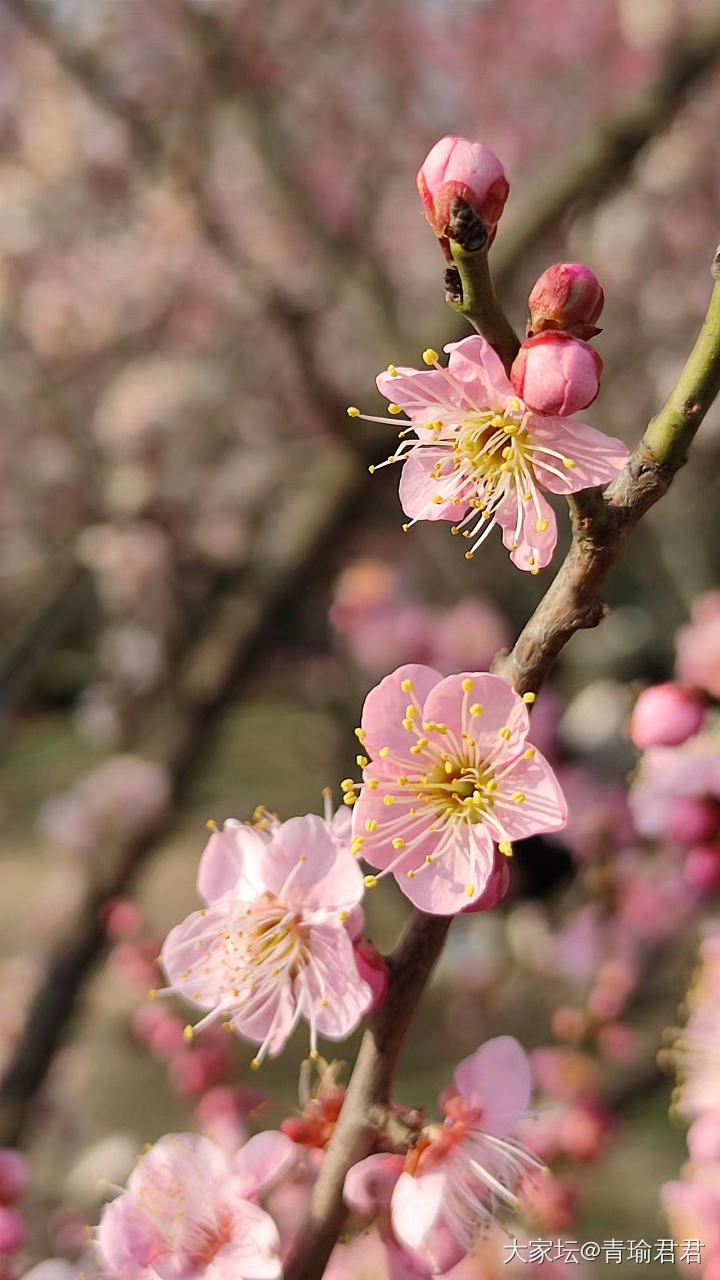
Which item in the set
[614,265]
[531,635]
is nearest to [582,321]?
[531,635]

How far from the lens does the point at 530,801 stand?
487mm

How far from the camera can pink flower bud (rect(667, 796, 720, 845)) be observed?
0.80 metres

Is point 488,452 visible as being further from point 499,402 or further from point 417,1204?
point 417,1204

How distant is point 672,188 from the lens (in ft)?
8.43

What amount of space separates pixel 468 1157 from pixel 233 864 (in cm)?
19

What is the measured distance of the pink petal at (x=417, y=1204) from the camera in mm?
464

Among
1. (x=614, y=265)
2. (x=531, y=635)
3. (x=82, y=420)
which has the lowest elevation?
(x=531, y=635)

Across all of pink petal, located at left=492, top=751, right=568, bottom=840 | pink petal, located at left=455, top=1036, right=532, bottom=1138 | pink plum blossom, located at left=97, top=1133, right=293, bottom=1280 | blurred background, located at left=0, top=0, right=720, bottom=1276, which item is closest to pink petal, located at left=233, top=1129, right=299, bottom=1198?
pink plum blossom, located at left=97, top=1133, right=293, bottom=1280

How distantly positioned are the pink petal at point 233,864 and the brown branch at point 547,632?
0.10m

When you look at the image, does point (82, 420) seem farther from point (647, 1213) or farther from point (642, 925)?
point (647, 1213)

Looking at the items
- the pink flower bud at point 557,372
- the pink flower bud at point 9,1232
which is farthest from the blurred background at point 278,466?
the pink flower bud at point 557,372

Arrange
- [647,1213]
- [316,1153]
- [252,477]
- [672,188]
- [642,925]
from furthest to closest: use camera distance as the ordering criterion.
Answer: [252,477]
[672,188]
[642,925]
[647,1213]
[316,1153]

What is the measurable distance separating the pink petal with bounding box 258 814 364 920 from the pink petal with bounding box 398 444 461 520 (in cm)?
17

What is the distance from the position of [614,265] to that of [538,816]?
8.14 feet
